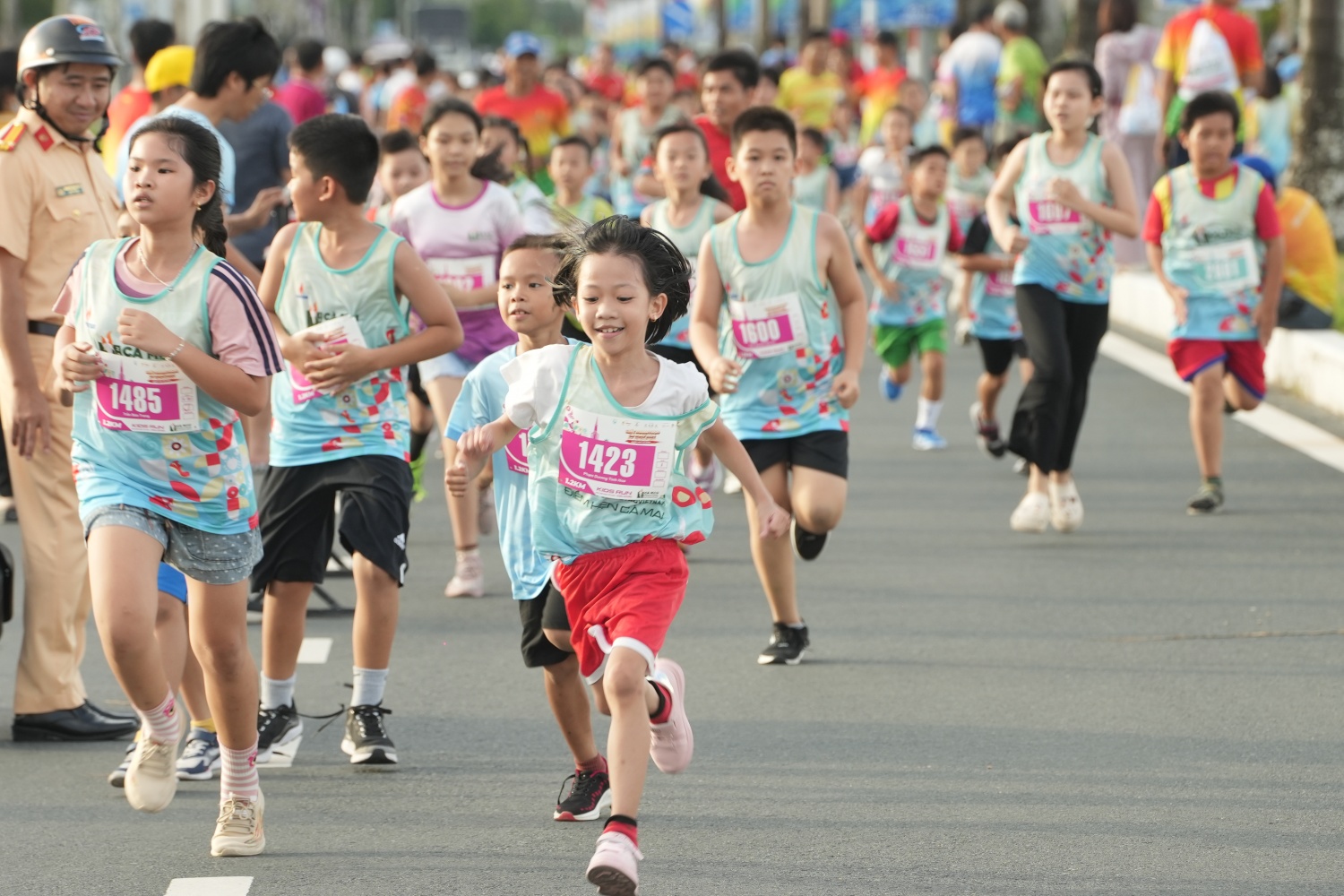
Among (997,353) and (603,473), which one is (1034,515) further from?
(603,473)

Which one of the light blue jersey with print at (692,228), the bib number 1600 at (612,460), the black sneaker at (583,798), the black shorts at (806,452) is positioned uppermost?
the light blue jersey with print at (692,228)

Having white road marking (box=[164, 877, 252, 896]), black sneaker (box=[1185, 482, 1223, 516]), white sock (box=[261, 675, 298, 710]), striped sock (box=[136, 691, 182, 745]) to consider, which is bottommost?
black sneaker (box=[1185, 482, 1223, 516])

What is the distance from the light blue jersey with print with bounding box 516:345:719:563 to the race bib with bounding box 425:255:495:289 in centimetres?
328

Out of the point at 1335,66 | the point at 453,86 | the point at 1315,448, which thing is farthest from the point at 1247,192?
the point at 453,86

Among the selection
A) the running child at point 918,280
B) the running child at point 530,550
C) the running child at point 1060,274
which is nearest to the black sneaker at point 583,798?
the running child at point 530,550

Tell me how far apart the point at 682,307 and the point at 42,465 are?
2102mm

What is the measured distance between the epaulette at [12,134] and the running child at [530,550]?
4.87ft

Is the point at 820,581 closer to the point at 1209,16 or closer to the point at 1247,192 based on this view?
the point at 1247,192

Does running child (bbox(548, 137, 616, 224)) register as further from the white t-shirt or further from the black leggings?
the white t-shirt

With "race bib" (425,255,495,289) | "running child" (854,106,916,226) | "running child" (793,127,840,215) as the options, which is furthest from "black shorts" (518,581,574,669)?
"running child" (854,106,916,226)

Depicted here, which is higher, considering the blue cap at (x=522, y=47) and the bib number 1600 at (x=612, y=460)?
the blue cap at (x=522, y=47)

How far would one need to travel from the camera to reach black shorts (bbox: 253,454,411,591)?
5914 millimetres

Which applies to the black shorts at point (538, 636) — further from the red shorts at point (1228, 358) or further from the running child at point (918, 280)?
the running child at point (918, 280)

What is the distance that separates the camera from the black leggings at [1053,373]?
9242 millimetres
